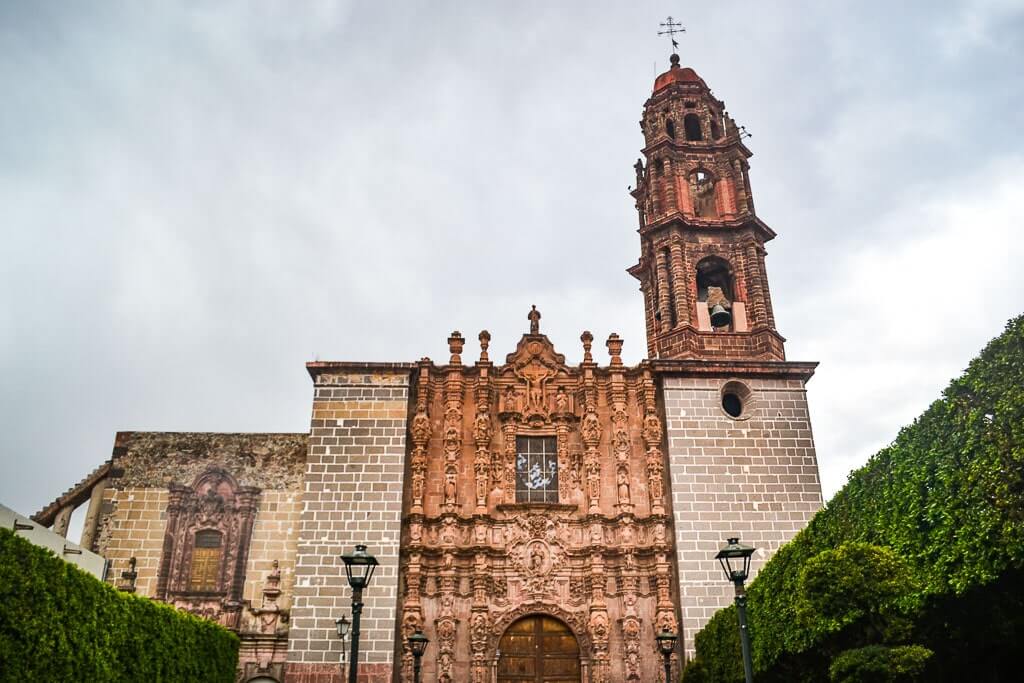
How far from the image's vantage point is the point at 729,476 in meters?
19.8

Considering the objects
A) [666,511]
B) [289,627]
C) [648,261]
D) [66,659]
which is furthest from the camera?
[648,261]

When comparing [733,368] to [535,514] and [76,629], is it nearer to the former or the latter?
[535,514]

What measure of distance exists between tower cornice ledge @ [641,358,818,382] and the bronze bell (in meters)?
1.57

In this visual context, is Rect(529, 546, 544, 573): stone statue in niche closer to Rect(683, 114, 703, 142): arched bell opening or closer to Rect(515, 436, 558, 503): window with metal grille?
Rect(515, 436, 558, 503): window with metal grille

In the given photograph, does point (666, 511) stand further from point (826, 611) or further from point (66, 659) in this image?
point (66, 659)

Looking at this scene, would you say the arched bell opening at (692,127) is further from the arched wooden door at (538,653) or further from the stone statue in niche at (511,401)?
the arched wooden door at (538,653)

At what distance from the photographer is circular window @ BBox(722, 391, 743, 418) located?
21.0 meters

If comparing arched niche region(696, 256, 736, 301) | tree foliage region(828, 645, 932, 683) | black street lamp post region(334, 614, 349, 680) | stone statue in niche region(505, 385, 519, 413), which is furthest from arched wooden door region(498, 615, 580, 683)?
arched niche region(696, 256, 736, 301)

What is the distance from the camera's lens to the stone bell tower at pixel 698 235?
71.5ft

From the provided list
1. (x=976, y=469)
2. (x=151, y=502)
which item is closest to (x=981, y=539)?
(x=976, y=469)

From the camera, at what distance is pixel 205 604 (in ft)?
61.8

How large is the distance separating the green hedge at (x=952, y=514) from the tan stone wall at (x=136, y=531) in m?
13.1

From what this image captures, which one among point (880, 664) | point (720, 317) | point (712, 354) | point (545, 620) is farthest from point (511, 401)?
point (880, 664)

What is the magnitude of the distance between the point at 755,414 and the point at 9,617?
15.6m
